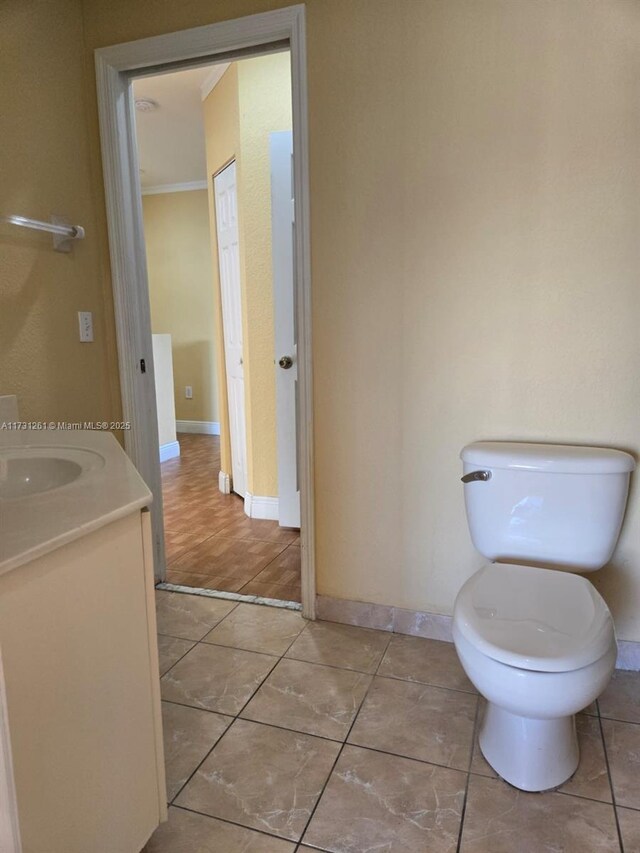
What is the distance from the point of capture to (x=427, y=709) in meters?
1.60

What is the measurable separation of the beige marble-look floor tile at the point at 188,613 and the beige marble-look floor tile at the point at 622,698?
51.4 inches

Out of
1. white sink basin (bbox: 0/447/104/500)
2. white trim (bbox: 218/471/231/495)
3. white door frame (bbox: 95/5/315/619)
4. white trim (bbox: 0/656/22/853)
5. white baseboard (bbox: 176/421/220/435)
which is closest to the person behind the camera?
white trim (bbox: 0/656/22/853)

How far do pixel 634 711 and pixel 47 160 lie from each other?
2481mm

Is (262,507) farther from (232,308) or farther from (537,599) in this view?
(537,599)

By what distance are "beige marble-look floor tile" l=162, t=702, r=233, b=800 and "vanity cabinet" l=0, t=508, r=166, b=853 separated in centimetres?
27

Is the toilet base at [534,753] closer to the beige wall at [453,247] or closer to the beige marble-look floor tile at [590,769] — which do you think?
the beige marble-look floor tile at [590,769]

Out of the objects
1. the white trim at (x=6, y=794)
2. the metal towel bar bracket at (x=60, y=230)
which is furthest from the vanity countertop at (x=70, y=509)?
the metal towel bar bracket at (x=60, y=230)

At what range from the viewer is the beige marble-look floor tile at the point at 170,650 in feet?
6.04

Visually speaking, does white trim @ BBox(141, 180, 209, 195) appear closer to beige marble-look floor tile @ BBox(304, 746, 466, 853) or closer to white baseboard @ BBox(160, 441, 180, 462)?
white baseboard @ BBox(160, 441, 180, 462)

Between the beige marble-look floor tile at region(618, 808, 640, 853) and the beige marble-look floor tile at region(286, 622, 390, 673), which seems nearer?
the beige marble-look floor tile at region(618, 808, 640, 853)

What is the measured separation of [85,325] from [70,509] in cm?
135

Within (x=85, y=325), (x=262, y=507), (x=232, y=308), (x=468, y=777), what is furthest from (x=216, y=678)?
(x=232, y=308)

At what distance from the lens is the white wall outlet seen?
2.04 m
